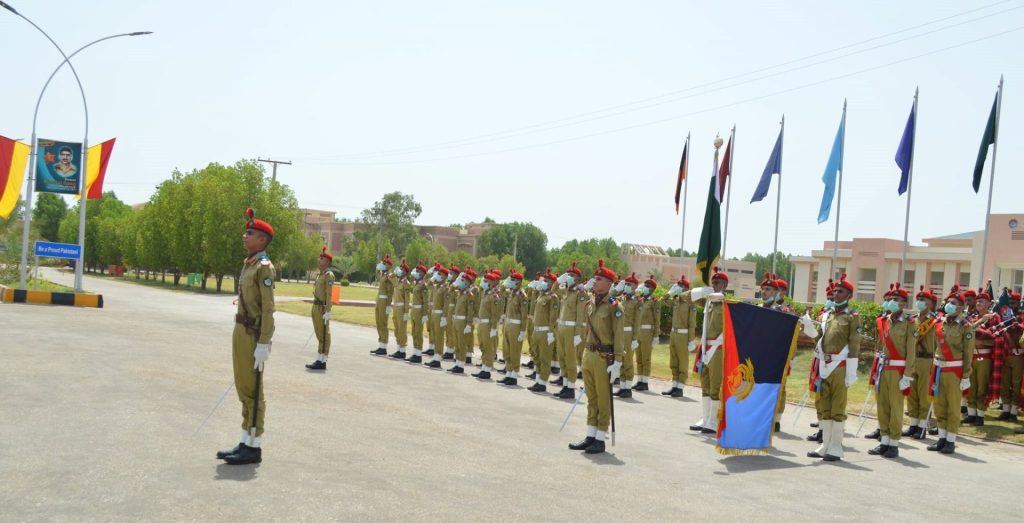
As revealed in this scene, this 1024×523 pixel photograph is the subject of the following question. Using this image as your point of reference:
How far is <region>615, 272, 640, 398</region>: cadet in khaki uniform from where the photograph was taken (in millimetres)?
15197

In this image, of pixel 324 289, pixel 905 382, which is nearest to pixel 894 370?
pixel 905 382

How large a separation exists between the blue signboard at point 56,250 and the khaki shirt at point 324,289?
17950mm

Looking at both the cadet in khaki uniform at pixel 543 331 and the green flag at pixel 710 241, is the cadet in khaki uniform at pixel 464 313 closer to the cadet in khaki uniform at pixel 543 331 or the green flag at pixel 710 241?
the cadet in khaki uniform at pixel 543 331

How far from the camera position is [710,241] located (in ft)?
37.0

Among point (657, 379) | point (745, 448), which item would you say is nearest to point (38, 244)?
point (657, 379)

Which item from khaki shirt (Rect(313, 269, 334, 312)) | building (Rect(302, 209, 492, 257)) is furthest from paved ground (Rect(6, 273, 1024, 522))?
building (Rect(302, 209, 492, 257))

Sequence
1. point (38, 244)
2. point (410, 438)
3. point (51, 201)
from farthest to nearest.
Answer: point (51, 201) → point (38, 244) → point (410, 438)

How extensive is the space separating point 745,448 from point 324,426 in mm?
5085

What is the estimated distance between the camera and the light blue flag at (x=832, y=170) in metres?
25.2

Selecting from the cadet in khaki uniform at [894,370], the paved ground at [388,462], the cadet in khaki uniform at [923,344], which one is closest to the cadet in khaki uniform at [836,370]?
the paved ground at [388,462]

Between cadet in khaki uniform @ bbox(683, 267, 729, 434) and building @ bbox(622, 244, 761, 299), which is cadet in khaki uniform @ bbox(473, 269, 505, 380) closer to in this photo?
cadet in khaki uniform @ bbox(683, 267, 729, 434)

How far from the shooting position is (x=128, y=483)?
6348 mm

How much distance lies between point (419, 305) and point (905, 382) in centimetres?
1091

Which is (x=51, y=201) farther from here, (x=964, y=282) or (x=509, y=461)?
(x=509, y=461)
